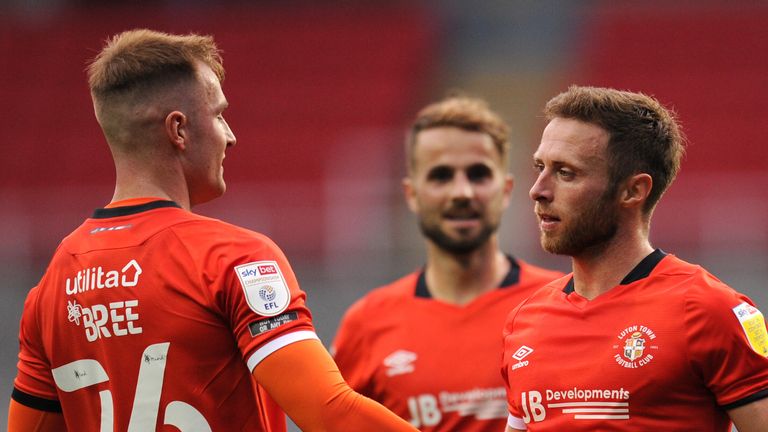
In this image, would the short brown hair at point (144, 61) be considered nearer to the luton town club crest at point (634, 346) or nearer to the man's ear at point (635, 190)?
the man's ear at point (635, 190)

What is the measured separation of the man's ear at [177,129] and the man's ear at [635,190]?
1.34 meters

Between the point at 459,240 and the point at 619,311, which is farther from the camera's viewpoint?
the point at 459,240

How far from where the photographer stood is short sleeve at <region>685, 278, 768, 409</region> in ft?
9.63

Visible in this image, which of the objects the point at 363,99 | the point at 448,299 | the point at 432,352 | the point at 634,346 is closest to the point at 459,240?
the point at 448,299

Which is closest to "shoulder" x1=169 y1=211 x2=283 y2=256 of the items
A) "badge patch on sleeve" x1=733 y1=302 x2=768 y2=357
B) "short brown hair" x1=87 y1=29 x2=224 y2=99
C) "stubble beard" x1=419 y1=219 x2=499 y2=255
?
"short brown hair" x1=87 y1=29 x2=224 y2=99

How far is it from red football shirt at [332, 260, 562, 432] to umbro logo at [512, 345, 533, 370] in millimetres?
1046

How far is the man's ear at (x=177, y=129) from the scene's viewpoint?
128 inches

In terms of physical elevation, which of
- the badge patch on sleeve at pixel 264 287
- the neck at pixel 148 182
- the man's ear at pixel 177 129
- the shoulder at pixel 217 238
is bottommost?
the badge patch on sleeve at pixel 264 287

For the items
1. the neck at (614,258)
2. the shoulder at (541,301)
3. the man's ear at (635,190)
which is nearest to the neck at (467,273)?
the shoulder at (541,301)

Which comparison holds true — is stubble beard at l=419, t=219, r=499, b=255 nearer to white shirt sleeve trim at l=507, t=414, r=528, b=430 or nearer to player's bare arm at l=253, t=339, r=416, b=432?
white shirt sleeve trim at l=507, t=414, r=528, b=430

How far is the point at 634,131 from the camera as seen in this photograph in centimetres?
329

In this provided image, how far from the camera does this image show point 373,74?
60.5 ft

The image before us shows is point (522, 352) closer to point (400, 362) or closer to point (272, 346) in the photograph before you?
point (272, 346)

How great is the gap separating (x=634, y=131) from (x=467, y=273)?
1.77m
